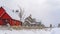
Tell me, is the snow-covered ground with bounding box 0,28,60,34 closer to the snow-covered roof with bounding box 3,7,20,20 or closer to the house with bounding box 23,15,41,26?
the house with bounding box 23,15,41,26

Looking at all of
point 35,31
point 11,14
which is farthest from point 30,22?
point 11,14

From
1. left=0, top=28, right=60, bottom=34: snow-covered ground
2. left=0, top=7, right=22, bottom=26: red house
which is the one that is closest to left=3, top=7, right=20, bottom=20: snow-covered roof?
left=0, top=7, right=22, bottom=26: red house

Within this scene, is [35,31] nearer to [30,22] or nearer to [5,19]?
[30,22]

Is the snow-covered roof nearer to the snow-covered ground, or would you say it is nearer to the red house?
the red house

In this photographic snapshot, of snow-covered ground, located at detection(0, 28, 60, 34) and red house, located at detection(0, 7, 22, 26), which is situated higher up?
→ red house, located at detection(0, 7, 22, 26)

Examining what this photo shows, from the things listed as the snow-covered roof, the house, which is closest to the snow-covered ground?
the house

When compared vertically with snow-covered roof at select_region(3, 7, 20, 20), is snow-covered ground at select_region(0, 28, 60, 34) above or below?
below

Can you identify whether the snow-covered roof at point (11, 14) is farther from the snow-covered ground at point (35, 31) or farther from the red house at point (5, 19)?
the snow-covered ground at point (35, 31)

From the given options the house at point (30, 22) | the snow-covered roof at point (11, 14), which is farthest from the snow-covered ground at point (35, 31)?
the snow-covered roof at point (11, 14)

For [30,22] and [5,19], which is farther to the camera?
[30,22]

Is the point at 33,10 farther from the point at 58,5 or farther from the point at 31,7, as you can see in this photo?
the point at 58,5

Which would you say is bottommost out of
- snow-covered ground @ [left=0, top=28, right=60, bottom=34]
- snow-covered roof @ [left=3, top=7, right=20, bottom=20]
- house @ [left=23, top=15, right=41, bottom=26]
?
snow-covered ground @ [left=0, top=28, right=60, bottom=34]

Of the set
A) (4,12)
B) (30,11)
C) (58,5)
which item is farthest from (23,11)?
(58,5)

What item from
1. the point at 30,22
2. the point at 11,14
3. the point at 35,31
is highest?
the point at 11,14
